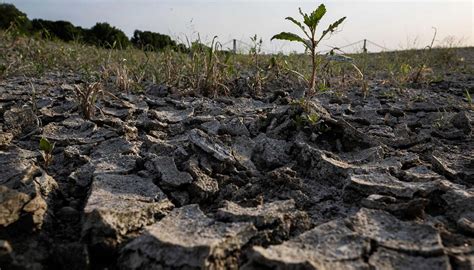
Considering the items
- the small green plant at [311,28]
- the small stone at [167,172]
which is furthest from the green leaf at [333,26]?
the small stone at [167,172]

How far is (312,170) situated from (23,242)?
0.94 metres

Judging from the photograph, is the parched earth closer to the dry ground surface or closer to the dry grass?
the dry ground surface

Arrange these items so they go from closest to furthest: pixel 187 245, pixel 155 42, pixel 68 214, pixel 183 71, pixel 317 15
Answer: pixel 187 245
pixel 68 214
pixel 317 15
pixel 183 71
pixel 155 42

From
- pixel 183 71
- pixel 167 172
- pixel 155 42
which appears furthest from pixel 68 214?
pixel 155 42

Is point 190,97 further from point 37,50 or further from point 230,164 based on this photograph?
point 37,50

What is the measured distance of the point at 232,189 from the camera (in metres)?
1.36

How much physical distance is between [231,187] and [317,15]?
93cm

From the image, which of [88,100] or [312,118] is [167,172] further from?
[88,100]

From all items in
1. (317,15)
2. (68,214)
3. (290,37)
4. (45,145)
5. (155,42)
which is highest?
(317,15)

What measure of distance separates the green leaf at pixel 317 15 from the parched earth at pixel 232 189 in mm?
377

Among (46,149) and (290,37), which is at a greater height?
(290,37)

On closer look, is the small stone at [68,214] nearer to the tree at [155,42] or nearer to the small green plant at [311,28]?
the small green plant at [311,28]

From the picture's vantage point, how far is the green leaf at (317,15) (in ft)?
5.98

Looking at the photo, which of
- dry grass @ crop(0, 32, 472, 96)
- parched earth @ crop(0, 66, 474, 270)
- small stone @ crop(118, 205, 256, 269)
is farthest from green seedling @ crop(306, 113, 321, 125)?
small stone @ crop(118, 205, 256, 269)
